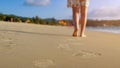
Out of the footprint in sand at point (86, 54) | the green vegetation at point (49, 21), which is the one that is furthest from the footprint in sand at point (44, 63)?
the green vegetation at point (49, 21)

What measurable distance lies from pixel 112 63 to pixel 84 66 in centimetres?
29

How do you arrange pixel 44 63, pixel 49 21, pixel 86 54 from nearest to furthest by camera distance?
pixel 44 63
pixel 86 54
pixel 49 21

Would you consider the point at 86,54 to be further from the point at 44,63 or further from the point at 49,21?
the point at 49,21

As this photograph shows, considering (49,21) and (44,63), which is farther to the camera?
(49,21)

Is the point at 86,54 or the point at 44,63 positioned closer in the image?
the point at 44,63

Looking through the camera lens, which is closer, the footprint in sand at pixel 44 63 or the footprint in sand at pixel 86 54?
the footprint in sand at pixel 44 63

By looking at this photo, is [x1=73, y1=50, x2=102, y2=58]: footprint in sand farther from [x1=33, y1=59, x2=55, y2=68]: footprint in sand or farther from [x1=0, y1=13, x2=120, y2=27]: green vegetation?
[x1=0, y1=13, x2=120, y2=27]: green vegetation

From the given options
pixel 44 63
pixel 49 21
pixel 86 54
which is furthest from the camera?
pixel 49 21

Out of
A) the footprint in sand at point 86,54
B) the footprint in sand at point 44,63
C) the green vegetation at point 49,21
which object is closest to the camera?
the footprint in sand at point 44,63

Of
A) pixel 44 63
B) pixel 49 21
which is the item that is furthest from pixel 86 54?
pixel 49 21

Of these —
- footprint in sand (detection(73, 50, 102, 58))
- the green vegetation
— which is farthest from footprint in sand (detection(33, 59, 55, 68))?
the green vegetation

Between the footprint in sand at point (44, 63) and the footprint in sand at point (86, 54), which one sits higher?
the footprint in sand at point (86, 54)

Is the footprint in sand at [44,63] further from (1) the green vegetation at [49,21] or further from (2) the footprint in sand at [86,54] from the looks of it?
(1) the green vegetation at [49,21]

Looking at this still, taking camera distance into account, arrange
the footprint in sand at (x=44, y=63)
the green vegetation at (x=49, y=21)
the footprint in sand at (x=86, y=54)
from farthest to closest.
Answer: the green vegetation at (x=49, y=21) → the footprint in sand at (x=86, y=54) → the footprint in sand at (x=44, y=63)
